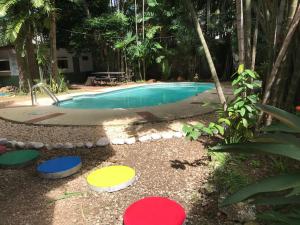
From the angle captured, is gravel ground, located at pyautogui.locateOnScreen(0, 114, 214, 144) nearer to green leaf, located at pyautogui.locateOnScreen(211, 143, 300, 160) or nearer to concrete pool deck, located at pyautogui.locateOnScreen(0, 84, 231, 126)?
concrete pool deck, located at pyautogui.locateOnScreen(0, 84, 231, 126)

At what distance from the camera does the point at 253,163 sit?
3.56 metres

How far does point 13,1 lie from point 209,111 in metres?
8.39

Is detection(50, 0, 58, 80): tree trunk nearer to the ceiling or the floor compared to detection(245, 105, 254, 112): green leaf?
nearer to the ceiling

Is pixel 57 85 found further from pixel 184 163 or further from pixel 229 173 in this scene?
pixel 229 173

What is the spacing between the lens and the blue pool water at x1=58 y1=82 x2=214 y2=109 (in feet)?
32.9

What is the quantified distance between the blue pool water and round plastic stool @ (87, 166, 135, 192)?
606 cm

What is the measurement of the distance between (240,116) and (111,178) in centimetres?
188

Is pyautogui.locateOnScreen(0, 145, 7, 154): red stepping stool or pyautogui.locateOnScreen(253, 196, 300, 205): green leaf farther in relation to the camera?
pyautogui.locateOnScreen(0, 145, 7, 154): red stepping stool

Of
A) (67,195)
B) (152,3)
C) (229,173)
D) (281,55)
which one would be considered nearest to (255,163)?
(229,173)

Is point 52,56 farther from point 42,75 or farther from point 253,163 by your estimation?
point 253,163

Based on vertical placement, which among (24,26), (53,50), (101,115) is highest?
(24,26)

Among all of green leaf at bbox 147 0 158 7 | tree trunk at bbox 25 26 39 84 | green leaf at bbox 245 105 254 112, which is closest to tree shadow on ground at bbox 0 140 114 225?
green leaf at bbox 245 105 254 112

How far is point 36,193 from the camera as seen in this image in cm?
318

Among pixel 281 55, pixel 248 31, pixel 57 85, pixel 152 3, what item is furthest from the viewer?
pixel 152 3
